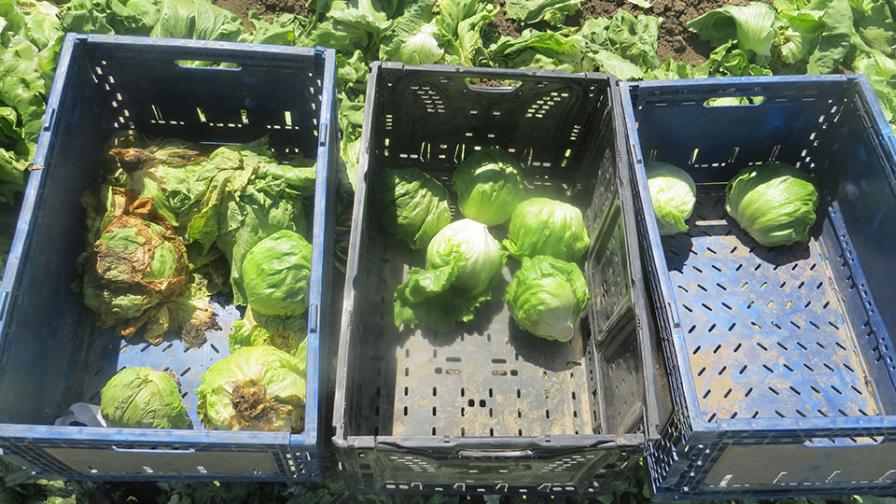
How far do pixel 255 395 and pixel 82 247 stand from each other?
1319 mm

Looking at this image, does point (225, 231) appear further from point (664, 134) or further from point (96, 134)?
point (664, 134)

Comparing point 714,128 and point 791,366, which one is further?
point 714,128

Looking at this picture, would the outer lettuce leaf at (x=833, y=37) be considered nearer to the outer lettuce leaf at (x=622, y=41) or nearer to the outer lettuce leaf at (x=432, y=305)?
the outer lettuce leaf at (x=622, y=41)

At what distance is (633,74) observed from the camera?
3.98 metres

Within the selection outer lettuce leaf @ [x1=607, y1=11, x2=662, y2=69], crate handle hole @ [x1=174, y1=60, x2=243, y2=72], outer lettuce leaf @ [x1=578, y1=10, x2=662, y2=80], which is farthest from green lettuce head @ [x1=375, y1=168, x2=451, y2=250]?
outer lettuce leaf @ [x1=607, y1=11, x2=662, y2=69]

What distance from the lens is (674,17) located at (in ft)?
15.1

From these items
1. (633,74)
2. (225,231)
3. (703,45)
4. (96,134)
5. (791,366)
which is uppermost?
(703,45)

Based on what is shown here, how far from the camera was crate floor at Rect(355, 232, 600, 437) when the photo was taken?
318 centimetres

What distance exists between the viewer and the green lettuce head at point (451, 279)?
3174 millimetres

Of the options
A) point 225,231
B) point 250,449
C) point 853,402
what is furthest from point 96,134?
point 853,402

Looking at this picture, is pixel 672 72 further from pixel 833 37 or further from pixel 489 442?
pixel 489 442

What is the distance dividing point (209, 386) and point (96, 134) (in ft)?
4.95

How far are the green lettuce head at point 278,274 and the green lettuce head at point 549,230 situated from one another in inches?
42.8

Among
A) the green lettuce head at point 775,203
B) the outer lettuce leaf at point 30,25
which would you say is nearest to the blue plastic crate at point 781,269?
the green lettuce head at point 775,203
